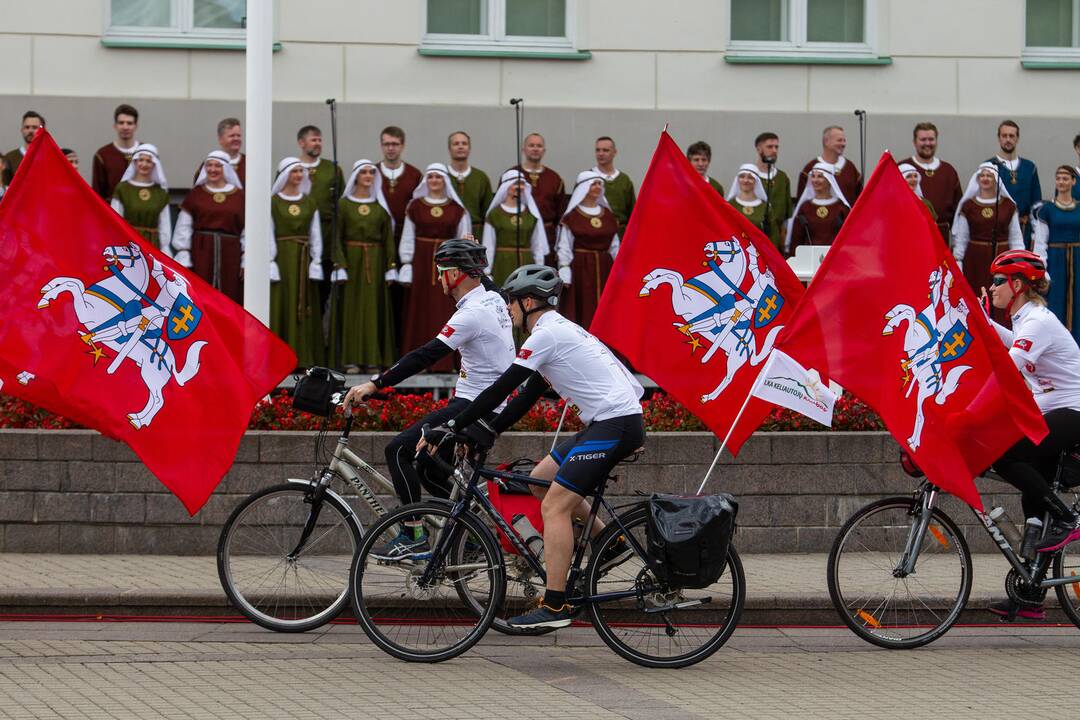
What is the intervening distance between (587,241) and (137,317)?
26.9 ft

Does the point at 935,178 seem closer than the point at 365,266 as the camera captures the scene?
No

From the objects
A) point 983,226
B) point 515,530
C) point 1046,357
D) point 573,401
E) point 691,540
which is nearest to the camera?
point 691,540

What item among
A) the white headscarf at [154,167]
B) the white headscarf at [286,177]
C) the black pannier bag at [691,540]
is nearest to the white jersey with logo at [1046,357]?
the black pannier bag at [691,540]

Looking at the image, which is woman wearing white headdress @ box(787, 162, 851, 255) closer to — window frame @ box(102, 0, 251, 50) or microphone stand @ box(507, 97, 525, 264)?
microphone stand @ box(507, 97, 525, 264)

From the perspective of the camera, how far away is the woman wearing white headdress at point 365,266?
55.3 feet

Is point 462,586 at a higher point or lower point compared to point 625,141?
lower

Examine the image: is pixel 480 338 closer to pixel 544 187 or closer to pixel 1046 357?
pixel 1046 357

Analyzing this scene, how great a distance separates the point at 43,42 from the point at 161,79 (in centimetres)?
131

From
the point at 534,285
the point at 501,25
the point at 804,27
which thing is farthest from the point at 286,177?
the point at 534,285

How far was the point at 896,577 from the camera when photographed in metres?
9.16

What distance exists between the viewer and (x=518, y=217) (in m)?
17.0

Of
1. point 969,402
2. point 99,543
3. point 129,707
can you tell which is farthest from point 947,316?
point 99,543

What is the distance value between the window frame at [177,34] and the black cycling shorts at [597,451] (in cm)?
1179

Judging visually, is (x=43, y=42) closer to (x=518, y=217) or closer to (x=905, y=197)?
(x=518, y=217)
